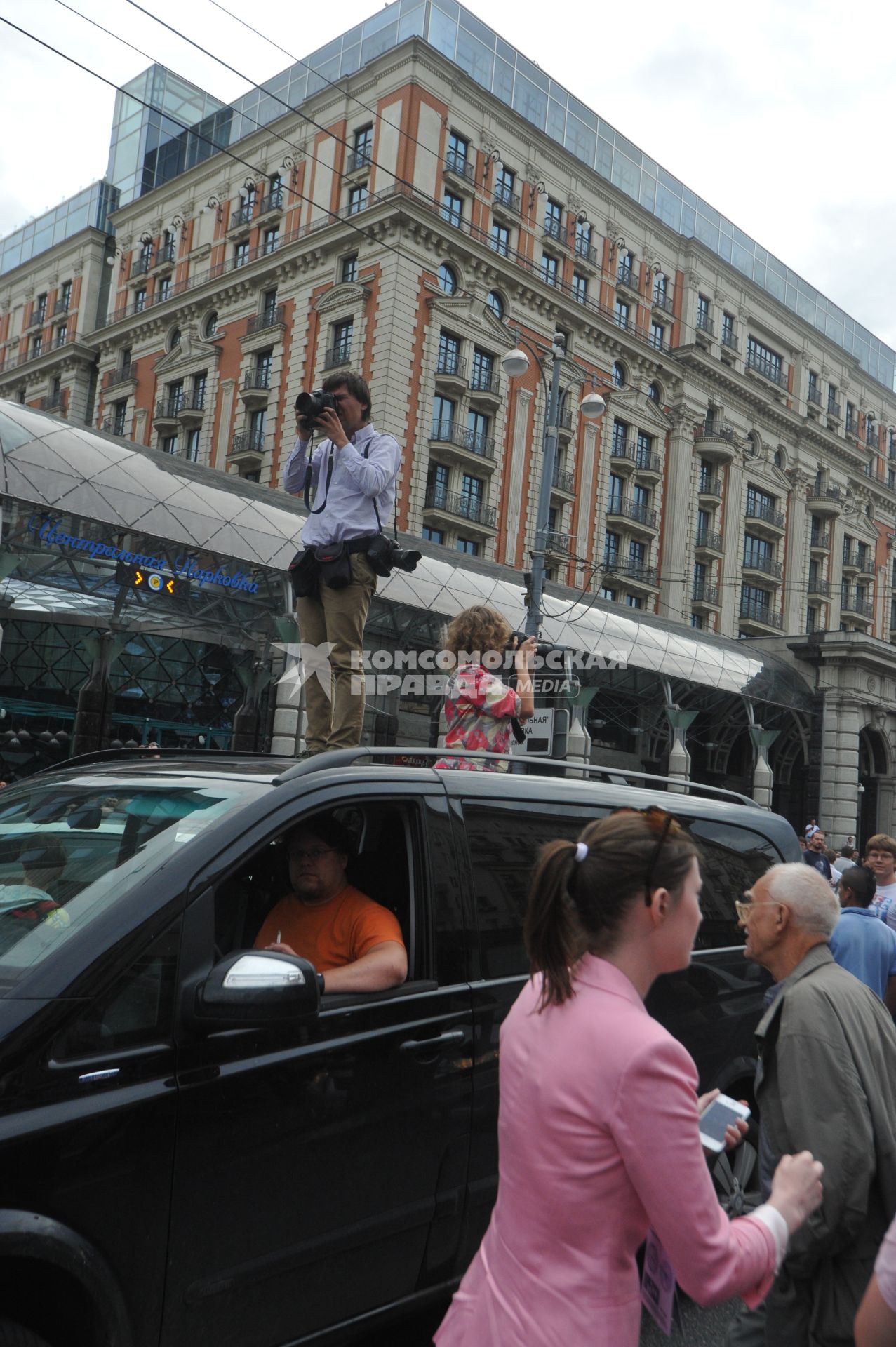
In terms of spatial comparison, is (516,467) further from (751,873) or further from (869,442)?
(751,873)

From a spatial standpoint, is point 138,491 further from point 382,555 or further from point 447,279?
point 447,279

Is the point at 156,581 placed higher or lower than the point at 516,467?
lower

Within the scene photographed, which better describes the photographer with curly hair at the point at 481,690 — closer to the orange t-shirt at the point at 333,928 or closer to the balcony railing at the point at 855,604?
the orange t-shirt at the point at 333,928

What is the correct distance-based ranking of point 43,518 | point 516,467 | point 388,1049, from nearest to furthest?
point 388,1049, point 43,518, point 516,467

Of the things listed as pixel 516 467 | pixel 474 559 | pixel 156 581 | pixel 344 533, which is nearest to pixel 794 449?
pixel 516 467

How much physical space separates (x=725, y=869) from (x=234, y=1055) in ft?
7.35

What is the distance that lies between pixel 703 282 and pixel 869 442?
17.4 metres

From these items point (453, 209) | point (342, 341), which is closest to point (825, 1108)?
point (342, 341)

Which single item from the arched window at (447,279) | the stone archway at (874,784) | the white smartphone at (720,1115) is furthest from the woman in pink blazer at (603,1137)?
the arched window at (447,279)

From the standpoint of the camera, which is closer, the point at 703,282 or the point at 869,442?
the point at 703,282

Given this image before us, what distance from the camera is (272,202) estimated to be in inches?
1615

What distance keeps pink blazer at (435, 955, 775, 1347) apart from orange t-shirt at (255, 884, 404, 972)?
1150mm

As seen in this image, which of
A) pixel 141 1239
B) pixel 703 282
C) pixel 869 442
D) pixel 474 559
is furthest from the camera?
pixel 869 442

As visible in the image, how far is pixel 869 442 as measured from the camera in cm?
6025
